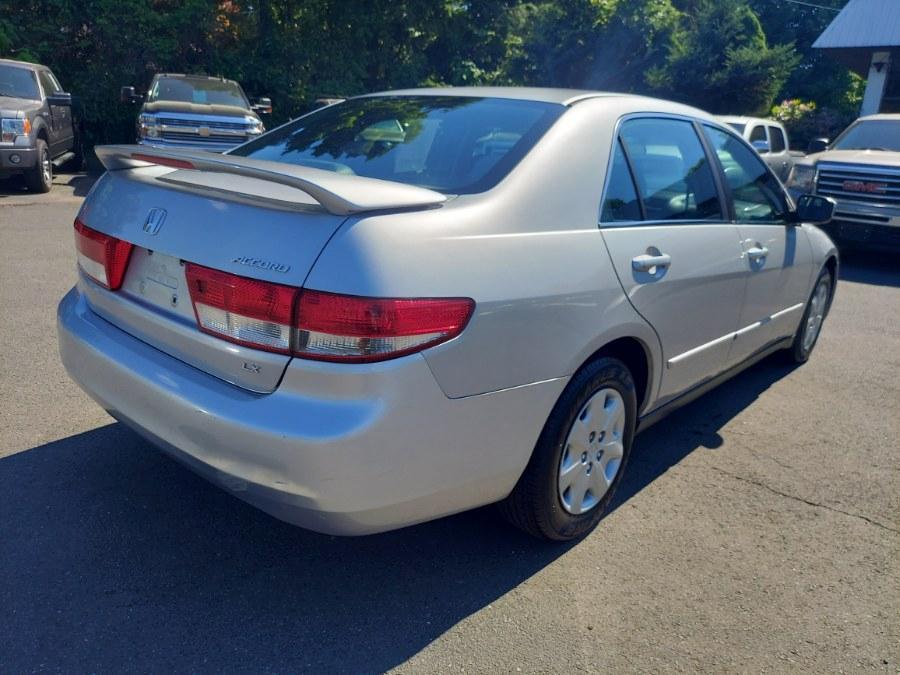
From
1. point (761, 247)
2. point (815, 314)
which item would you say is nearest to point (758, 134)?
point (815, 314)

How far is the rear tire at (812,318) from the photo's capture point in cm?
536

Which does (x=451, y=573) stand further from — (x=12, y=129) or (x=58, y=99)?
(x=58, y=99)

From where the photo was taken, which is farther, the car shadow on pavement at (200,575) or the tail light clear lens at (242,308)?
the car shadow on pavement at (200,575)

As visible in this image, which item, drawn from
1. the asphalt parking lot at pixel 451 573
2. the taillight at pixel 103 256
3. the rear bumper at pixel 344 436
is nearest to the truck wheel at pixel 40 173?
the asphalt parking lot at pixel 451 573

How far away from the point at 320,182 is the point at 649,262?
54.6 inches

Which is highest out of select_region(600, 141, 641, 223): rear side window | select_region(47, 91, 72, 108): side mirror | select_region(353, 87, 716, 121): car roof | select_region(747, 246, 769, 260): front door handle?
select_region(353, 87, 716, 121): car roof

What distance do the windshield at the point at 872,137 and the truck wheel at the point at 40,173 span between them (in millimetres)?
11155

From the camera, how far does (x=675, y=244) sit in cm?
344

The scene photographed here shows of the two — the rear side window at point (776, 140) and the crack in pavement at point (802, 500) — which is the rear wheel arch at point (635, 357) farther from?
the rear side window at point (776, 140)

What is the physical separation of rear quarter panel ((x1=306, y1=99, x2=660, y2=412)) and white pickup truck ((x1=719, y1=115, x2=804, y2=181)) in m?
11.1

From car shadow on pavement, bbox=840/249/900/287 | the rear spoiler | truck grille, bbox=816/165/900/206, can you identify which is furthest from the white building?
the rear spoiler

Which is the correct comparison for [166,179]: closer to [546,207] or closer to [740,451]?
[546,207]

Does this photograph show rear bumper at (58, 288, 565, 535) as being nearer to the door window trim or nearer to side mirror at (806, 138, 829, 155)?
the door window trim

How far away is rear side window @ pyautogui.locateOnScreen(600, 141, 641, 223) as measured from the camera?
3.13m
